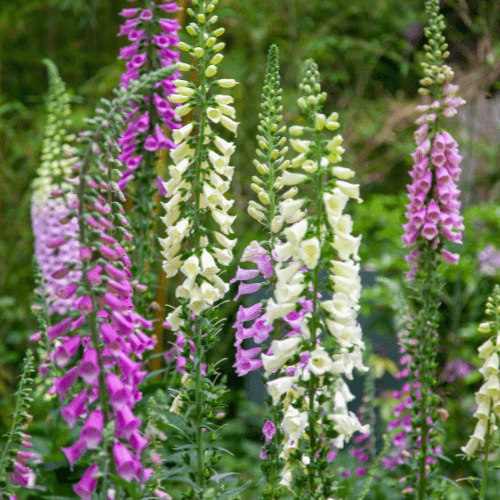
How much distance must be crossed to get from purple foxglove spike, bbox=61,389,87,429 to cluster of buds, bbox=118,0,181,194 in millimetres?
1432

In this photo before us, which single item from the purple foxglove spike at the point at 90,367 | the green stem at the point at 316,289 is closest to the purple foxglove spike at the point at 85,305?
the purple foxglove spike at the point at 90,367

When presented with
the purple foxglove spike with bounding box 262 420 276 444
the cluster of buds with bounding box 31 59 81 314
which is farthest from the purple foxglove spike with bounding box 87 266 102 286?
the cluster of buds with bounding box 31 59 81 314

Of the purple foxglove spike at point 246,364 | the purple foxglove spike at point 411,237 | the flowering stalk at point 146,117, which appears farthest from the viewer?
the flowering stalk at point 146,117

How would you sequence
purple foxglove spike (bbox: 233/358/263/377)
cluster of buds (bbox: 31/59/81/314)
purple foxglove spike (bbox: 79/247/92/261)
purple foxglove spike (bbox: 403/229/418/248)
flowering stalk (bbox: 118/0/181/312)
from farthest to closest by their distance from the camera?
cluster of buds (bbox: 31/59/81/314), flowering stalk (bbox: 118/0/181/312), purple foxglove spike (bbox: 403/229/418/248), purple foxglove spike (bbox: 233/358/263/377), purple foxglove spike (bbox: 79/247/92/261)

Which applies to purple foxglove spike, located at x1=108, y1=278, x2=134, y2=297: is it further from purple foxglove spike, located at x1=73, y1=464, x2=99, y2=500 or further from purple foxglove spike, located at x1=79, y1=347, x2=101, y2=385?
purple foxglove spike, located at x1=73, y1=464, x2=99, y2=500

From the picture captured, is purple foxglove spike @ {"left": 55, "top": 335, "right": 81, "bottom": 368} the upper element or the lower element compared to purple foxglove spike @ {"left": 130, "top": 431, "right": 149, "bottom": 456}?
upper

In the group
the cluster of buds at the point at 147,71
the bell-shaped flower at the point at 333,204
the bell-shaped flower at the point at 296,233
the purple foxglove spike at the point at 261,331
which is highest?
the cluster of buds at the point at 147,71

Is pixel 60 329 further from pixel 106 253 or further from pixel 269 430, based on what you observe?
pixel 269 430

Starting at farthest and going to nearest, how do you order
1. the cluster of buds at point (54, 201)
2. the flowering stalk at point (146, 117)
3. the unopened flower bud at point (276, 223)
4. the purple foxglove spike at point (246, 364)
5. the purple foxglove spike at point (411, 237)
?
the cluster of buds at point (54, 201) → the flowering stalk at point (146, 117) → the purple foxglove spike at point (411, 237) → the purple foxglove spike at point (246, 364) → the unopened flower bud at point (276, 223)

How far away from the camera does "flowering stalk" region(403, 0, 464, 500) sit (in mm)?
2387

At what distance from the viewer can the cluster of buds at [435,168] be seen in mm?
2424

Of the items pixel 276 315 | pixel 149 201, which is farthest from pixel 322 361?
pixel 149 201

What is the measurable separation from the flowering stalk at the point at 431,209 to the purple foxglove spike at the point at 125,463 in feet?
4.50

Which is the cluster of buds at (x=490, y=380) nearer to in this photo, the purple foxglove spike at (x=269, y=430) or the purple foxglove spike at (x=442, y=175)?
the purple foxglove spike at (x=442, y=175)
